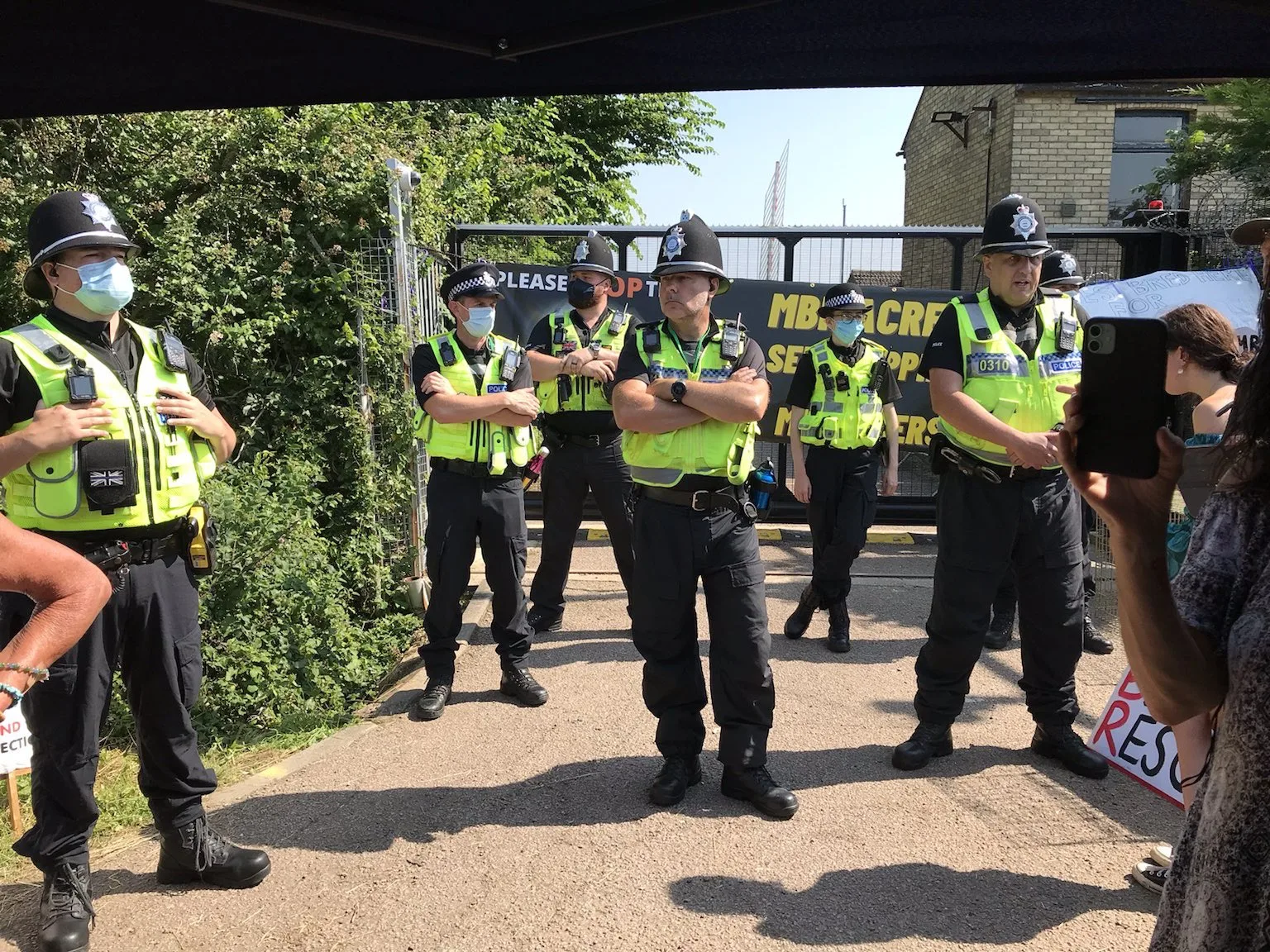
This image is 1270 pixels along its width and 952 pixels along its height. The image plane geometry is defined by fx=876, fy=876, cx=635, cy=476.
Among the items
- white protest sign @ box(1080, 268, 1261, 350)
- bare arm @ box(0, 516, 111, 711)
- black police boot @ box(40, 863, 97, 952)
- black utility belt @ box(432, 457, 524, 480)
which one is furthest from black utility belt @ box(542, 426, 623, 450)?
white protest sign @ box(1080, 268, 1261, 350)

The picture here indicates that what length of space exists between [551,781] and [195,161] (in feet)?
16.3

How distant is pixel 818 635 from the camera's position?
6.22 metres

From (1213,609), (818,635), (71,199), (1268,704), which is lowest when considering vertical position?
(818,635)

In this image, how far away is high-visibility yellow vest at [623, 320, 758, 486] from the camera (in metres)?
3.69

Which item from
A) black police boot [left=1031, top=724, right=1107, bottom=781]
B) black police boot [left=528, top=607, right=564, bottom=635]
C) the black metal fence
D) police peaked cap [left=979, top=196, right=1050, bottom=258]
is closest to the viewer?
police peaked cap [left=979, top=196, right=1050, bottom=258]

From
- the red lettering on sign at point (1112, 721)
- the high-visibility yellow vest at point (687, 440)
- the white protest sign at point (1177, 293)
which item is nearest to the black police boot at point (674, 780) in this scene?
the high-visibility yellow vest at point (687, 440)

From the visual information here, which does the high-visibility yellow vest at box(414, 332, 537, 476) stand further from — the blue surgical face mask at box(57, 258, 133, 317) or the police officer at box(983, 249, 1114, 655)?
the police officer at box(983, 249, 1114, 655)

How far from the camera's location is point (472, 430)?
4.76 m

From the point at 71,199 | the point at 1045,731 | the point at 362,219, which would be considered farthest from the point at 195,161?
the point at 1045,731

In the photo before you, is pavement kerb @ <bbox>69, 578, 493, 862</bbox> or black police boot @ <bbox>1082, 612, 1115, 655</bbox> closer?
pavement kerb @ <bbox>69, 578, 493, 862</bbox>

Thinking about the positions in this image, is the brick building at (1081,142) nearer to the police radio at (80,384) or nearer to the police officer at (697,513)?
the police officer at (697,513)

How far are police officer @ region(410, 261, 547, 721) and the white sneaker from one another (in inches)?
117

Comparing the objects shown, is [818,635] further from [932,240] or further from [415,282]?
[932,240]

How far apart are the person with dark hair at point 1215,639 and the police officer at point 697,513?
2.25 m
